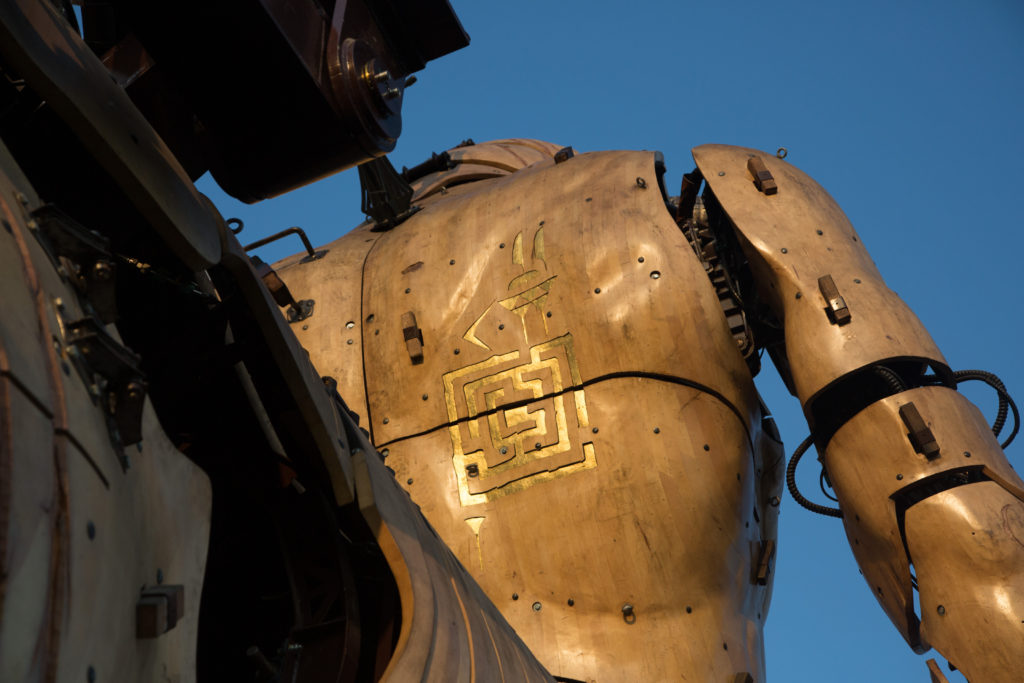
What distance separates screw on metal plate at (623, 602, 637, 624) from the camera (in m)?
4.64

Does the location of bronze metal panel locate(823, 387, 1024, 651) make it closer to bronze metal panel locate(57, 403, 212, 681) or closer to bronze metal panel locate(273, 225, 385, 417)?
bronze metal panel locate(273, 225, 385, 417)


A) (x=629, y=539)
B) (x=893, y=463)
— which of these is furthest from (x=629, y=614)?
(x=893, y=463)

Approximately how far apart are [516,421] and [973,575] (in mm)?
2033

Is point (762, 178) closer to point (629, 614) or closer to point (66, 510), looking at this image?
point (629, 614)

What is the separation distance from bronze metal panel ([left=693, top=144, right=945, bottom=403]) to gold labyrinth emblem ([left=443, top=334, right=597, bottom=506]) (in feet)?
3.24

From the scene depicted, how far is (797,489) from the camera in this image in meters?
4.90

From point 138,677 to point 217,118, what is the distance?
137 centimetres

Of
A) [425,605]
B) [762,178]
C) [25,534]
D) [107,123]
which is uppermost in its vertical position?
[762,178]

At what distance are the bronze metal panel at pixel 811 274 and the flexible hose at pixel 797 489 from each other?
30cm

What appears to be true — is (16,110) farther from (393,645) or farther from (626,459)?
(626,459)

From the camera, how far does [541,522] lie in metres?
4.86

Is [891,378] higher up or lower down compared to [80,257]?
higher up

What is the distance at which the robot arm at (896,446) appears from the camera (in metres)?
4.24

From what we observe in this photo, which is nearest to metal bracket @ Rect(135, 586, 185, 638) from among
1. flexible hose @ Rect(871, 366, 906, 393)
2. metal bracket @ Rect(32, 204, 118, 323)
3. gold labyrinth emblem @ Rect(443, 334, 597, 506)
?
metal bracket @ Rect(32, 204, 118, 323)
